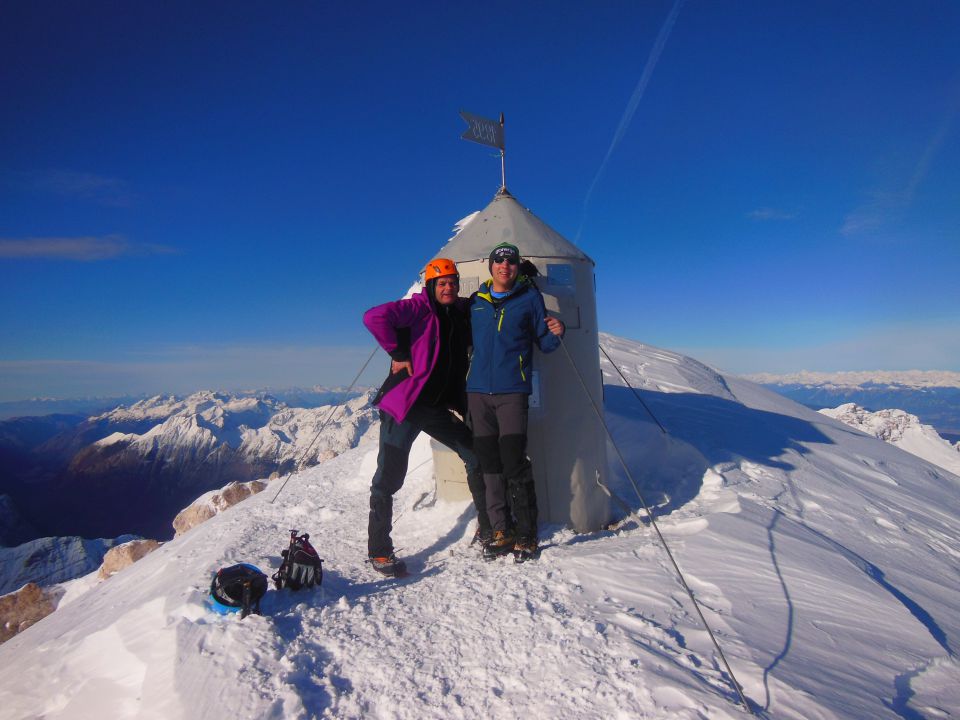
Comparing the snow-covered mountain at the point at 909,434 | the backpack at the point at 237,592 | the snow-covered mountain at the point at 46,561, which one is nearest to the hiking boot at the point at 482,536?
the backpack at the point at 237,592

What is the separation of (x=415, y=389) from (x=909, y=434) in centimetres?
4343

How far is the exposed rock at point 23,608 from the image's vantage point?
1105 centimetres

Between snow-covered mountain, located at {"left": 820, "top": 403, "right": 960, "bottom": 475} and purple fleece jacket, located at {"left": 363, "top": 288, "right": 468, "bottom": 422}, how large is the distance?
599 inches

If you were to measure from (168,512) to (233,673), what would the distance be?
211m

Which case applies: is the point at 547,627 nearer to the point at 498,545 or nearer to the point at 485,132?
the point at 498,545

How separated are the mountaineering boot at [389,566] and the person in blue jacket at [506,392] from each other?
77 cm

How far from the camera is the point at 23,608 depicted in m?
11.4

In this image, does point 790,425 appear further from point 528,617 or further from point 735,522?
point 528,617

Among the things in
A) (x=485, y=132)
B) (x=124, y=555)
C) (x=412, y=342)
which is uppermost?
(x=485, y=132)

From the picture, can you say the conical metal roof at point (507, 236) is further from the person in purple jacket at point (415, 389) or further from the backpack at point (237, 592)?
the backpack at point (237, 592)

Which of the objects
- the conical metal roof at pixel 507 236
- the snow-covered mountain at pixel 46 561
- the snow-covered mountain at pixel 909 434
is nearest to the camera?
the conical metal roof at pixel 507 236

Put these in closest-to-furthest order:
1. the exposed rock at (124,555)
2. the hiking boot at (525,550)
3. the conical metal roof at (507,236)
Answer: the hiking boot at (525,550) → the conical metal roof at (507,236) → the exposed rock at (124,555)

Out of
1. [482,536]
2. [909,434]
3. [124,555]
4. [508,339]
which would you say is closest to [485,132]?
[508,339]

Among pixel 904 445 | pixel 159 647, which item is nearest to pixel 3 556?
pixel 159 647
